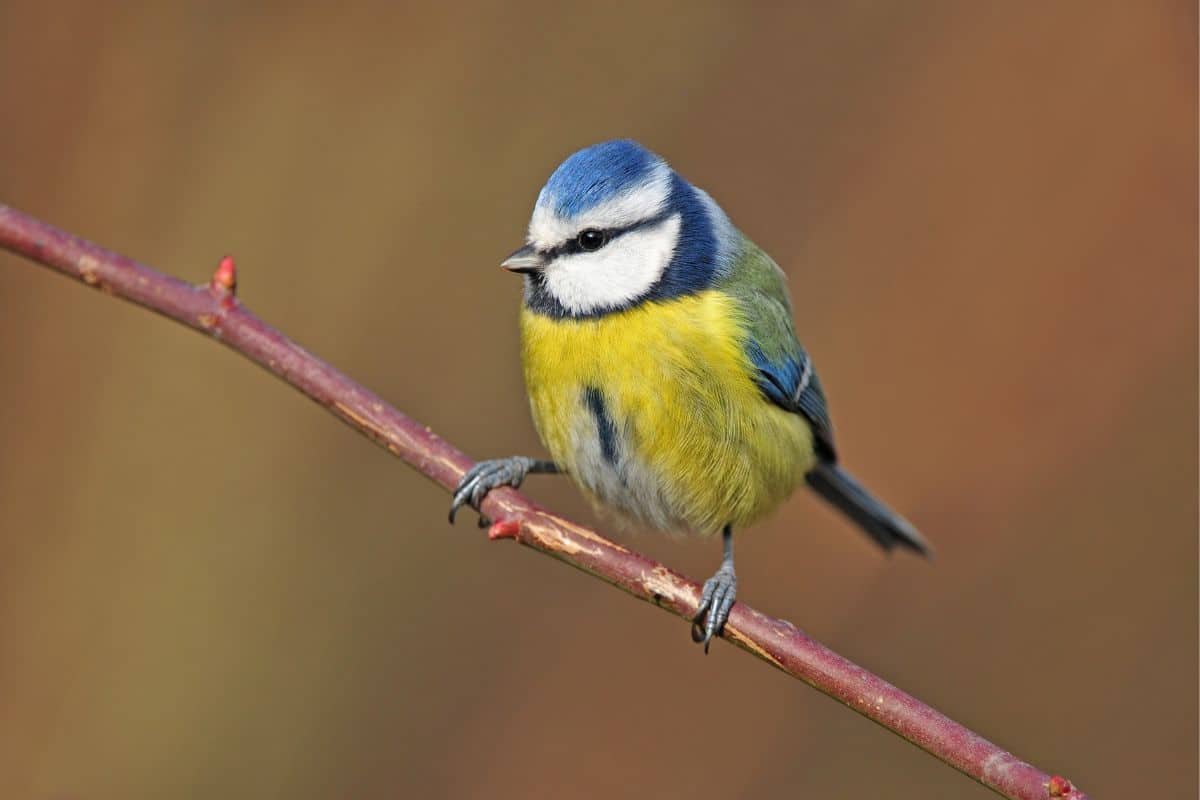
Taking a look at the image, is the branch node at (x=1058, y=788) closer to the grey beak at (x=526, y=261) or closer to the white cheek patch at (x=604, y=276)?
the white cheek patch at (x=604, y=276)

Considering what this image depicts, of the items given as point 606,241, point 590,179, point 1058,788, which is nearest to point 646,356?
point 606,241

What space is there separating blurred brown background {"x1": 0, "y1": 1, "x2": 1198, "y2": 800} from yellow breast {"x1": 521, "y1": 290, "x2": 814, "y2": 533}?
33.4 inches

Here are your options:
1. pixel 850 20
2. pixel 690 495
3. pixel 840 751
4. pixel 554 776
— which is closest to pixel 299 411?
pixel 554 776

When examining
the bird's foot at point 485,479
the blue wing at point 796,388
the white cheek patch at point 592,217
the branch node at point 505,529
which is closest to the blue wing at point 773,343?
the blue wing at point 796,388

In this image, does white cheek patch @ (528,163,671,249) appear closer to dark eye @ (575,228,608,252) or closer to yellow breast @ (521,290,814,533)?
dark eye @ (575,228,608,252)

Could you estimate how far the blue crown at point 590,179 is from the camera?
7.02 ft

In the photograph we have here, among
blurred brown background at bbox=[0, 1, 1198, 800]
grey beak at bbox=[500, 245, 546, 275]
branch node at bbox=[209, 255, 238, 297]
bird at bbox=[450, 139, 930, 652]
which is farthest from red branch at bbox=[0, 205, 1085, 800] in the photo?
blurred brown background at bbox=[0, 1, 1198, 800]

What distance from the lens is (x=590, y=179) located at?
2.15 m

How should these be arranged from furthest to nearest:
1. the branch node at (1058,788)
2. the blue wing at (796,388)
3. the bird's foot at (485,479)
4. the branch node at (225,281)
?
the blue wing at (796,388) < the bird's foot at (485,479) < the branch node at (225,281) < the branch node at (1058,788)

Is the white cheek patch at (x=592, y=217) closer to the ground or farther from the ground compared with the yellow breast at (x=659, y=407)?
farther from the ground

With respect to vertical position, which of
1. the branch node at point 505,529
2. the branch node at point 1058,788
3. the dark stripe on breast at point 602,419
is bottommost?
the branch node at point 505,529

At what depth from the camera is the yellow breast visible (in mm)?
2150

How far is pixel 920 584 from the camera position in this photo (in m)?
3.08

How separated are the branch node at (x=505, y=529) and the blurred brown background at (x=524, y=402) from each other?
1.28m
